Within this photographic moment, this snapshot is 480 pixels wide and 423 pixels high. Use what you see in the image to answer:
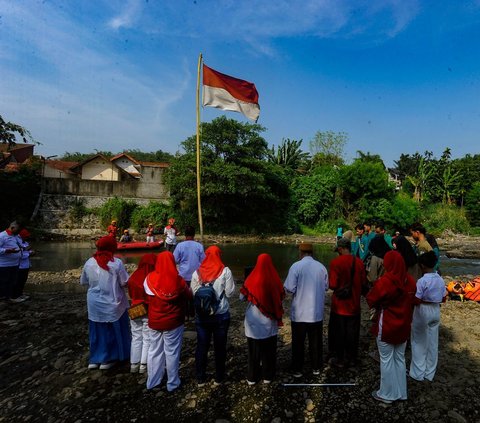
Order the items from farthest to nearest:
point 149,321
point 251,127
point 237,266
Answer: point 251,127, point 237,266, point 149,321

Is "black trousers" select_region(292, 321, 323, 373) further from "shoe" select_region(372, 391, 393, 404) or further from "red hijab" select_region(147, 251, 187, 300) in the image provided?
"red hijab" select_region(147, 251, 187, 300)

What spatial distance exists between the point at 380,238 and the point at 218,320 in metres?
3.59

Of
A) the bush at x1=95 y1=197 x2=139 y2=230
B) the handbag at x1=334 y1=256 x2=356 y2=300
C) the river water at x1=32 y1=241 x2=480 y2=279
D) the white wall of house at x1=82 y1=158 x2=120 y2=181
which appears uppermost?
the white wall of house at x1=82 y1=158 x2=120 y2=181

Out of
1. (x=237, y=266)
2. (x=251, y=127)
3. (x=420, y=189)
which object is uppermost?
(x=251, y=127)

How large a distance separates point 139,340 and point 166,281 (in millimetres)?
1169

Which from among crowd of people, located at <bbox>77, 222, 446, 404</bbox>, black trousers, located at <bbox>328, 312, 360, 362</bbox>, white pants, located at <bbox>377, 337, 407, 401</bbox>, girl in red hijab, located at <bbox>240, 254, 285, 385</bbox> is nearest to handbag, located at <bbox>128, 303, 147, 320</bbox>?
crowd of people, located at <bbox>77, 222, 446, 404</bbox>

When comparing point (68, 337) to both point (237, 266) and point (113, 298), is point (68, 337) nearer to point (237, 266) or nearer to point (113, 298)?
point (113, 298)

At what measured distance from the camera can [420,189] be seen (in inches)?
1716

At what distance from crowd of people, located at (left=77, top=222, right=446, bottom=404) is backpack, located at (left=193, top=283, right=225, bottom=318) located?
0.03ft

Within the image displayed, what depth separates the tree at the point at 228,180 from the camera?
86.2 feet

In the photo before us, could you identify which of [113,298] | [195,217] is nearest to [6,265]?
[113,298]

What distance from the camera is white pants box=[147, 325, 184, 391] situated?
12.1 ft

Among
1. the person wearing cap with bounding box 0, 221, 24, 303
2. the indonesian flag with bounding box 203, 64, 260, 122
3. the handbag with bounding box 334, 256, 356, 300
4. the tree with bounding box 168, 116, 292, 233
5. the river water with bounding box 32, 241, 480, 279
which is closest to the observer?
the handbag with bounding box 334, 256, 356, 300

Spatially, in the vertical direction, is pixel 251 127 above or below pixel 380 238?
above
